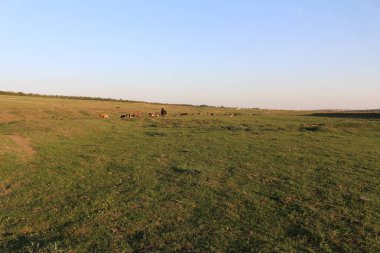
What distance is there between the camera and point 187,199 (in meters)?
10.9

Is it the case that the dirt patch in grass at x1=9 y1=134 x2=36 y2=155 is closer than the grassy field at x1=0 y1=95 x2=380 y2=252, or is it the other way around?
the grassy field at x1=0 y1=95 x2=380 y2=252

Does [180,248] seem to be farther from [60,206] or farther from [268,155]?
[268,155]

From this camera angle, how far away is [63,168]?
607 inches

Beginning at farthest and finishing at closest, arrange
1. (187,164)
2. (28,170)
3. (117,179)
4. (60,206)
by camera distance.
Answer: (187,164) < (28,170) < (117,179) < (60,206)

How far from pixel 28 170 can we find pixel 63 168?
1.38m

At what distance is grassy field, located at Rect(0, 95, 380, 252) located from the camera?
7.93m

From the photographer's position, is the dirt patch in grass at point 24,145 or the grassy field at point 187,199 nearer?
the grassy field at point 187,199

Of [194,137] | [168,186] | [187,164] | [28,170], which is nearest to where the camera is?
[168,186]

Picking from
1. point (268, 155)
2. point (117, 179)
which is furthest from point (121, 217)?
point (268, 155)

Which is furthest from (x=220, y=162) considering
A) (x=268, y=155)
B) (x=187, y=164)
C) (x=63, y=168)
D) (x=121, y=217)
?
(x=121, y=217)

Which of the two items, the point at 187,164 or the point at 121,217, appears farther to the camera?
the point at 187,164

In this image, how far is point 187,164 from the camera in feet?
54.4

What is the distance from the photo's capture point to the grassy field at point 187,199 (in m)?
7.93

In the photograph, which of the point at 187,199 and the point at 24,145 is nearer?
the point at 187,199
